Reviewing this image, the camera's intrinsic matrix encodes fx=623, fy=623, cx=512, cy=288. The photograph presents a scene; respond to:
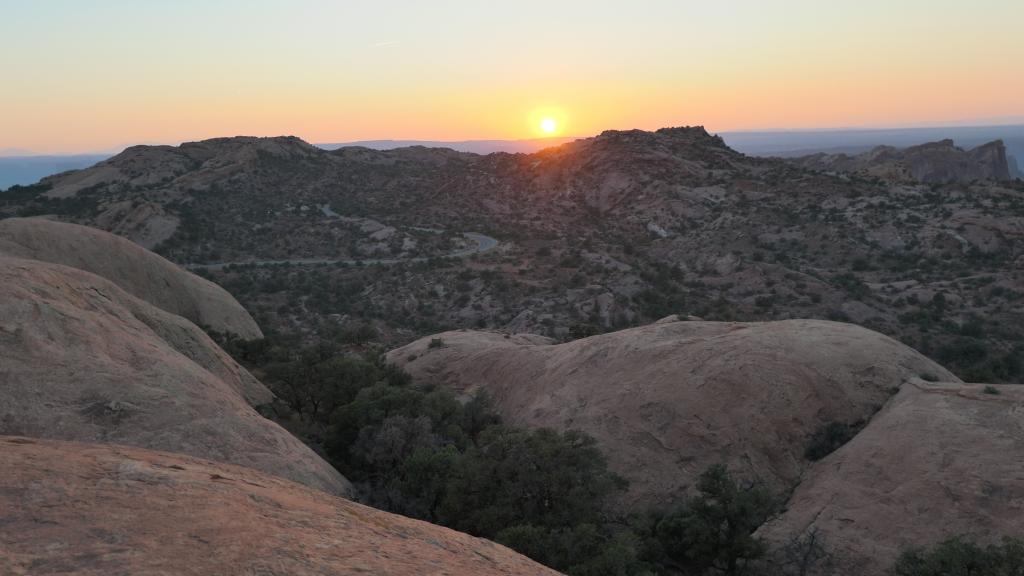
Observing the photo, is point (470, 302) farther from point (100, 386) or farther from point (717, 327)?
point (100, 386)

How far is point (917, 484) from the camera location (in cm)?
1438

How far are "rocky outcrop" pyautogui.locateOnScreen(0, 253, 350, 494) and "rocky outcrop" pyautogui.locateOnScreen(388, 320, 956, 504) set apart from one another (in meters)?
8.81

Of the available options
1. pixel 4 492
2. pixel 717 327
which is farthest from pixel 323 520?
pixel 717 327

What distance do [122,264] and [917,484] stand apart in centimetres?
3034

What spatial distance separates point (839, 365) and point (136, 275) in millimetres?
28434

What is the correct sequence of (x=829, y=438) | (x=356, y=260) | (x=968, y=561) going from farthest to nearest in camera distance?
(x=356, y=260)
(x=829, y=438)
(x=968, y=561)

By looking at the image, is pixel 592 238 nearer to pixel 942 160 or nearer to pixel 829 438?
pixel 829 438

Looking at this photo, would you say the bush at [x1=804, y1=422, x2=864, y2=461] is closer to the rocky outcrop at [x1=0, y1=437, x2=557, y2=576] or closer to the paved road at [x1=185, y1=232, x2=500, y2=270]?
the rocky outcrop at [x1=0, y1=437, x2=557, y2=576]

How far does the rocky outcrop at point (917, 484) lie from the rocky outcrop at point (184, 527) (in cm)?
889

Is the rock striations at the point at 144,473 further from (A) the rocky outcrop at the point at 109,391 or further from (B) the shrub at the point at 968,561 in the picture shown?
(B) the shrub at the point at 968,561

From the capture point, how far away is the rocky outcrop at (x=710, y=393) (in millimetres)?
17594

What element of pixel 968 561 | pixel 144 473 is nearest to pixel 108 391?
pixel 144 473

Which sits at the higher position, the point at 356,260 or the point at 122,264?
the point at 122,264

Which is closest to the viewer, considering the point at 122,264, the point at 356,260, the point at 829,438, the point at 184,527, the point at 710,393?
the point at 184,527
